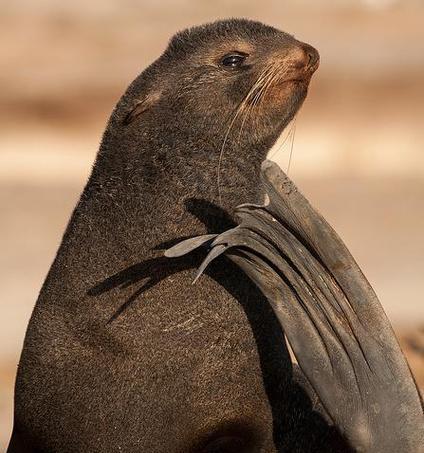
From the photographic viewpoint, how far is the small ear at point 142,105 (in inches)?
196

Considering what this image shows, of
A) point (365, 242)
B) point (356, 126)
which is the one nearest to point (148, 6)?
point (356, 126)

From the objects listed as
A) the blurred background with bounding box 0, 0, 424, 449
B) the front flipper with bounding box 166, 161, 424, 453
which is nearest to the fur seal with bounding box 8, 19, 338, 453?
the front flipper with bounding box 166, 161, 424, 453

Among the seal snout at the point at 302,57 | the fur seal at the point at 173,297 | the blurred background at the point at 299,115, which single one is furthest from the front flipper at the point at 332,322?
the blurred background at the point at 299,115

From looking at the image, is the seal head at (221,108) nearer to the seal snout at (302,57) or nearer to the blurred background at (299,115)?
the seal snout at (302,57)

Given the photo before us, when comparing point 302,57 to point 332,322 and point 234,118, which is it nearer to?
point 234,118

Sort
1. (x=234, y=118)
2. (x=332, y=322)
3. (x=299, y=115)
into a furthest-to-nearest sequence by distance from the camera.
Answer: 1. (x=299, y=115)
2. (x=234, y=118)
3. (x=332, y=322)

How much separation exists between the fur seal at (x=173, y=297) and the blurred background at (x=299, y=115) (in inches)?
337

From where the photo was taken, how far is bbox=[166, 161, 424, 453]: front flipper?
4680 millimetres

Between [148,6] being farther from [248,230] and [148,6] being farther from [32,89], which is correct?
[248,230]

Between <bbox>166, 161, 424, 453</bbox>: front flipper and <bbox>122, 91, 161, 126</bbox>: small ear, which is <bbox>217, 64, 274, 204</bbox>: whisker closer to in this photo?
<bbox>166, 161, 424, 453</bbox>: front flipper

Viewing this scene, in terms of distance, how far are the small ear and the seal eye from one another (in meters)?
0.28

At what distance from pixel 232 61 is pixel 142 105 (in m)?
0.38

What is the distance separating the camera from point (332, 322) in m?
4.77

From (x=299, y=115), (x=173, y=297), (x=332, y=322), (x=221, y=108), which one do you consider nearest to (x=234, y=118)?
(x=221, y=108)
